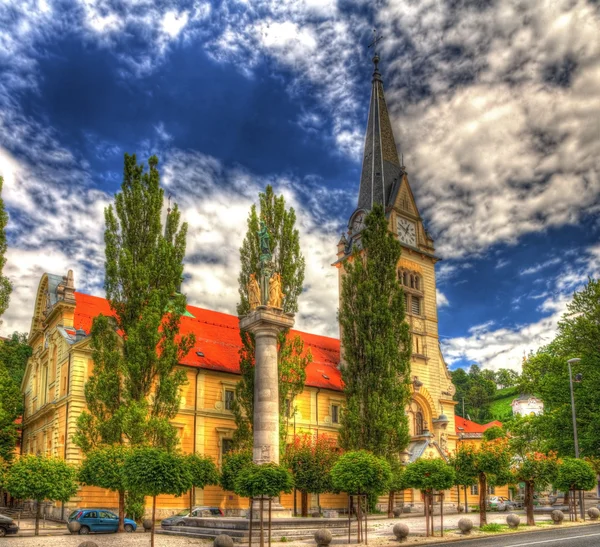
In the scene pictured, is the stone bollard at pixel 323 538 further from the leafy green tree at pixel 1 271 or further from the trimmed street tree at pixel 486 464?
the leafy green tree at pixel 1 271

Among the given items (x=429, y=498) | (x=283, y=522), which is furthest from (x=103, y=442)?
(x=429, y=498)

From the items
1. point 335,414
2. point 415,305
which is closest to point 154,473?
point 335,414

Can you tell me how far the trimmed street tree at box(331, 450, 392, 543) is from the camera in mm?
24609

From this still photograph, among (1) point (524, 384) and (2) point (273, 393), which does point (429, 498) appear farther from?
(1) point (524, 384)

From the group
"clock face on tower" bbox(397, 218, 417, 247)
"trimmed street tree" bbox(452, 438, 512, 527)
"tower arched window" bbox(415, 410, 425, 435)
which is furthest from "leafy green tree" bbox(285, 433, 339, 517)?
"clock face on tower" bbox(397, 218, 417, 247)

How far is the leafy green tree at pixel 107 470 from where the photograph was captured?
29984 millimetres

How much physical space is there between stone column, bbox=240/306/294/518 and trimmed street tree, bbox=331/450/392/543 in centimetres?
440

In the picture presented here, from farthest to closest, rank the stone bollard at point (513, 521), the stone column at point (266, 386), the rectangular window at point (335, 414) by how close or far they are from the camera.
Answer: the rectangular window at point (335, 414) → the stone bollard at point (513, 521) → the stone column at point (266, 386)

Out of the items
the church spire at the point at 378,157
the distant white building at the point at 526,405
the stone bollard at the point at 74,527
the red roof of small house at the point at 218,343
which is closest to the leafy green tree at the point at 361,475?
the stone bollard at the point at 74,527

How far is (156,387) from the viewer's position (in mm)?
33969

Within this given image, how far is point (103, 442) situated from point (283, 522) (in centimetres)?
1077

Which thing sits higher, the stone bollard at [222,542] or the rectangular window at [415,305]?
the rectangular window at [415,305]

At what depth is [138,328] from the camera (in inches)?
1312

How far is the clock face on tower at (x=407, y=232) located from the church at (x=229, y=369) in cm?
9
